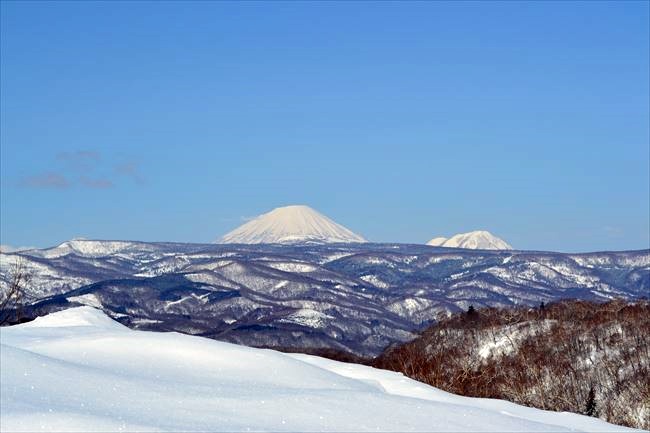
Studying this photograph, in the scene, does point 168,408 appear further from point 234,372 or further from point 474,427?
point 474,427

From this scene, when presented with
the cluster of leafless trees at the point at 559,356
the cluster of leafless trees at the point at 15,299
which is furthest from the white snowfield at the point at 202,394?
the cluster of leafless trees at the point at 559,356

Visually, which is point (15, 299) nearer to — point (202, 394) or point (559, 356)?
point (202, 394)

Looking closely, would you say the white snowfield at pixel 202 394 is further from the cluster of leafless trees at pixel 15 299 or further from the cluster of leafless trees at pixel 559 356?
the cluster of leafless trees at pixel 559 356

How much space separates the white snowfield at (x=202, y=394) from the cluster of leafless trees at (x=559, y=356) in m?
29.7

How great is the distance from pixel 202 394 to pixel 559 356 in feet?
245

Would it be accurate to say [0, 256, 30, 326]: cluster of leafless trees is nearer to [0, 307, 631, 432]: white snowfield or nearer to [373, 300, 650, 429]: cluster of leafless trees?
[0, 307, 631, 432]: white snowfield

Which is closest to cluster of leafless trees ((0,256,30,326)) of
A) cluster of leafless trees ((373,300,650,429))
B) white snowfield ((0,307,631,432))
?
white snowfield ((0,307,631,432))

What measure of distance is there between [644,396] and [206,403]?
51689 mm

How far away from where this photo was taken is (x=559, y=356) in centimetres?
8169

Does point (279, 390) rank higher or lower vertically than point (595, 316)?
lower

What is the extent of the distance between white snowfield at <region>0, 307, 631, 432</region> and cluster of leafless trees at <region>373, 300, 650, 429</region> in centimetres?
2968

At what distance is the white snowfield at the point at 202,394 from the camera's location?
1055 cm

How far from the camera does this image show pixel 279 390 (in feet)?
42.7

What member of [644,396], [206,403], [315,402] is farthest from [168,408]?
[644,396]
